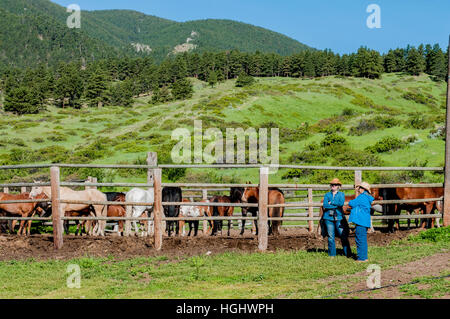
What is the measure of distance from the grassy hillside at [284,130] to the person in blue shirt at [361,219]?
670 inches

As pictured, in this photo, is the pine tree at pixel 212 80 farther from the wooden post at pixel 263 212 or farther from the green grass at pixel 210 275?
the green grass at pixel 210 275

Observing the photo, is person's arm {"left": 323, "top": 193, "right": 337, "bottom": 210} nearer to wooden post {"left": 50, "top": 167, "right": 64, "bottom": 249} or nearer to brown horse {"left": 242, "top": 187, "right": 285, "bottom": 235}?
brown horse {"left": 242, "top": 187, "right": 285, "bottom": 235}

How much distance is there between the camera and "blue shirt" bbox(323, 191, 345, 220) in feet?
32.8

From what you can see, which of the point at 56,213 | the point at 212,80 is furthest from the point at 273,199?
the point at 212,80

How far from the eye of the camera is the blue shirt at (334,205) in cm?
1000

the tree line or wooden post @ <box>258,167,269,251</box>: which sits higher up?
the tree line

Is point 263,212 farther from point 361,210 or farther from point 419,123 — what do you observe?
point 419,123

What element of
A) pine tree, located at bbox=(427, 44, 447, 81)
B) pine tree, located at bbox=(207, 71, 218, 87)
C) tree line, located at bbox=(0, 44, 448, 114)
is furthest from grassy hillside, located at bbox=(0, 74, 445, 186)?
pine tree, located at bbox=(207, 71, 218, 87)

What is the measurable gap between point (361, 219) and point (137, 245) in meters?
A: 5.42

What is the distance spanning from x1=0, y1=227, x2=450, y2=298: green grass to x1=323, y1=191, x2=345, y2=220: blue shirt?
2.90ft

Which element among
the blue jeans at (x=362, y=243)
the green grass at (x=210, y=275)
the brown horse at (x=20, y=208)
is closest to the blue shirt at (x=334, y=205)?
the blue jeans at (x=362, y=243)

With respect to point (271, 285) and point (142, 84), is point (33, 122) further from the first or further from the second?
point (142, 84)
